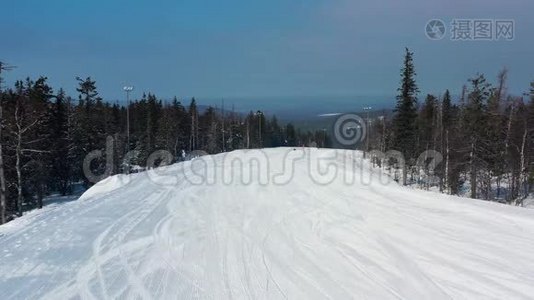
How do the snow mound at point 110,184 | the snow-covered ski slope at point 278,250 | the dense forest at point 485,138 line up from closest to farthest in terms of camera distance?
the snow-covered ski slope at point 278,250 → the snow mound at point 110,184 → the dense forest at point 485,138

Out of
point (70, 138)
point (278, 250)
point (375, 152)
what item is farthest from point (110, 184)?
point (375, 152)

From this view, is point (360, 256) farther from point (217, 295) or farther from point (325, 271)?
point (217, 295)

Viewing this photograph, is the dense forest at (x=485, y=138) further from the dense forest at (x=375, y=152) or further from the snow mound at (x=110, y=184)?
the snow mound at (x=110, y=184)

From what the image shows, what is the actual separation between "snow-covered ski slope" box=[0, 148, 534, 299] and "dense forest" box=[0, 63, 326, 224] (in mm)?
17439

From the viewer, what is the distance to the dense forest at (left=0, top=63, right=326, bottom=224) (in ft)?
106

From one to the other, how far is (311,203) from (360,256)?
561 centimetres

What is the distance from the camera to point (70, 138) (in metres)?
47.2

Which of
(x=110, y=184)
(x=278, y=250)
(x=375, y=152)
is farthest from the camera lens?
(x=375, y=152)

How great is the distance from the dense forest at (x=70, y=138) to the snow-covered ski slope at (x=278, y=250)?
687 inches

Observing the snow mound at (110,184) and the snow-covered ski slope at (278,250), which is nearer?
the snow-covered ski slope at (278,250)

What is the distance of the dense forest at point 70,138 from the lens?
32.2 metres

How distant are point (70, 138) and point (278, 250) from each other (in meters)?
44.3

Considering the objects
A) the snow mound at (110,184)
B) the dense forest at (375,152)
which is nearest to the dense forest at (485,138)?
the dense forest at (375,152)

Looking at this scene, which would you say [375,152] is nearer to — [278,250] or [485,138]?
[485,138]
